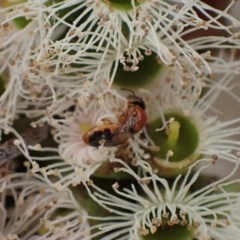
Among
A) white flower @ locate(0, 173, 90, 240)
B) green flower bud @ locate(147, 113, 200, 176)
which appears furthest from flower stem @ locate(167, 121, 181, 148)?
white flower @ locate(0, 173, 90, 240)

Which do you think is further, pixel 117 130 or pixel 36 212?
pixel 36 212

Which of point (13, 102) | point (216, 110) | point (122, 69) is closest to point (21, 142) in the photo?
point (13, 102)

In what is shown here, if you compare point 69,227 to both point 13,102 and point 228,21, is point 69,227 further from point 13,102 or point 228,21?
point 228,21

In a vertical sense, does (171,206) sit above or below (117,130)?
below

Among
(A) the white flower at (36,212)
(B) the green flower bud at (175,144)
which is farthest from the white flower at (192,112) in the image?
(A) the white flower at (36,212)

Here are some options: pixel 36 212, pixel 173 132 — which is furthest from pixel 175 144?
pixel 36 212

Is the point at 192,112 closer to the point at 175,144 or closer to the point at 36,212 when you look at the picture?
the point at 175,144

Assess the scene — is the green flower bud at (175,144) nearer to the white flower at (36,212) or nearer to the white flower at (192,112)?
the white flower at (192,112)
